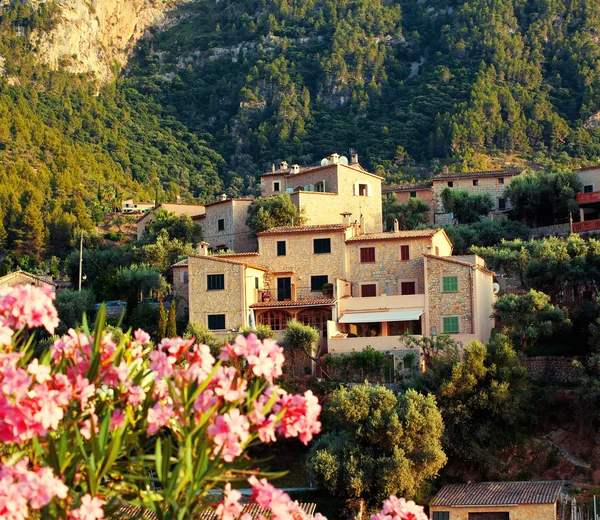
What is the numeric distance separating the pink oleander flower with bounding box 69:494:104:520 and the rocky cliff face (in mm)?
150268

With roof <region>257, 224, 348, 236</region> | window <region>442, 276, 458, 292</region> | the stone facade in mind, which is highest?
roof <region>257, 224, 348, 236</region>

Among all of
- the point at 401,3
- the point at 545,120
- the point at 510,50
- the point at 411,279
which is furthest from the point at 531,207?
the point at 401,3

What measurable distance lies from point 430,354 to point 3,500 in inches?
1457

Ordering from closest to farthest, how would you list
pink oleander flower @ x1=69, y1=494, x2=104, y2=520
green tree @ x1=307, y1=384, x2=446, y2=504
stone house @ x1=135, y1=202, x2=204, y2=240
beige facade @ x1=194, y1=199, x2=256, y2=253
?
pink oleander flower @ x1=69, y1=494, x2=104, y2=520 < green tree @ x1=307, y1=384, x2=446, y2=504 < beige facade @ x1=194, y1=199, x2=256, y2=253 < stone house @ x1=135, y1=202, x2=204, y2=240

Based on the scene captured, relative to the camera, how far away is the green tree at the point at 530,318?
44.9 metres

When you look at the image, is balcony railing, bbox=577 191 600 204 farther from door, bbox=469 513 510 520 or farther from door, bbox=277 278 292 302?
door, bbox=469 513 510 520

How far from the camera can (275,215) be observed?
5834 centimetres

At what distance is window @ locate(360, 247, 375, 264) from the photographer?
49.0 metres

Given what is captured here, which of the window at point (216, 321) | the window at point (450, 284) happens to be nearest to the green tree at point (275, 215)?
the window at point (216, 321)

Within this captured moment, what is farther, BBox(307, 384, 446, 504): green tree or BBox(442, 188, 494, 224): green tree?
BBox(442, 188, 494, 224): green tree

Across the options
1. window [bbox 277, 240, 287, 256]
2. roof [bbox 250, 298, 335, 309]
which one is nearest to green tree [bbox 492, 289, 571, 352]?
roof [bbox 250, 298, 335, 309]

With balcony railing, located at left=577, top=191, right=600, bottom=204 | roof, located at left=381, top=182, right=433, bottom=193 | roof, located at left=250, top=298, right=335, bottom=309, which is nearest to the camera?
roof, located at left=250, top=298, right=335, bottom=309

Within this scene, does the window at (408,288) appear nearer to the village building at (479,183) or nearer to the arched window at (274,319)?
the arched window at (274,319)

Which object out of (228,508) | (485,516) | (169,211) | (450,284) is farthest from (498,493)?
(169,211)
